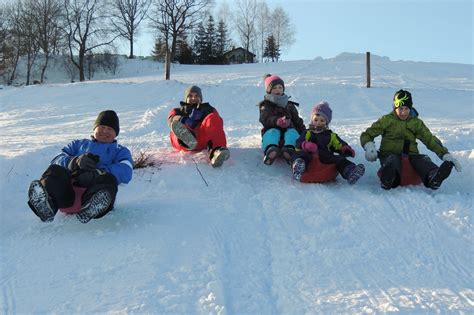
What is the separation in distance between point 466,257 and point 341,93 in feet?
33.5

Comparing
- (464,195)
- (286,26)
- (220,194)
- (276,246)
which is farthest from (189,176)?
(286,26)

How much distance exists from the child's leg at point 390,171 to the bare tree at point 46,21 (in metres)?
34.9

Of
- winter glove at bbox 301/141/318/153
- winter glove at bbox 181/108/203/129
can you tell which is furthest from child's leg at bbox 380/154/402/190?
winter glove at bbox 181/108/203/129

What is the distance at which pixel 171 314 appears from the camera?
2.71 meters

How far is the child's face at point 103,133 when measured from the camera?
14.3ft

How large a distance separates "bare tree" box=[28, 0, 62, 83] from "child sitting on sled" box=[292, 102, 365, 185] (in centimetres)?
3407

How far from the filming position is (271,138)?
5.70 m

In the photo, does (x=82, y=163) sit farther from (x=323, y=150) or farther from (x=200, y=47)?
(x=200, y=47)

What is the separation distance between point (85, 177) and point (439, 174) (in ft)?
11.3

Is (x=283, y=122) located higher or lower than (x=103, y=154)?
higher

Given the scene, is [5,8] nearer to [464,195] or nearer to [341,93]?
[341,93]

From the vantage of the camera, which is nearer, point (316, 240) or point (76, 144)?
point (316, 240)

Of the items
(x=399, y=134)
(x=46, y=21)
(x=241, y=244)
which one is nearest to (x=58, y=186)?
(x=241, y=244)

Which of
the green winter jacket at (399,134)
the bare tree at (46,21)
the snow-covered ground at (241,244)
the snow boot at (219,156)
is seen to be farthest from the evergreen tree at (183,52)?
the green winter jacket at (399,134)
